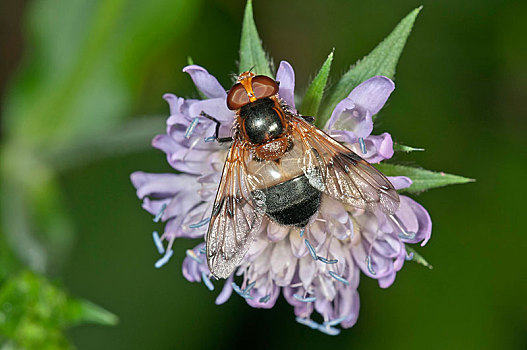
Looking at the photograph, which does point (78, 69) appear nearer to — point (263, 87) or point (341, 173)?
point (263, 87)

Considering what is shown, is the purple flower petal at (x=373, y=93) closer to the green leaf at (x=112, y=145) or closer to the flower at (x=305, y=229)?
the flower at (x=305, y=229)

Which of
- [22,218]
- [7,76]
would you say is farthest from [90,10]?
[22,218]

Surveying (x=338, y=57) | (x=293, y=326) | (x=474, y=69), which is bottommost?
(x=293, y=326)

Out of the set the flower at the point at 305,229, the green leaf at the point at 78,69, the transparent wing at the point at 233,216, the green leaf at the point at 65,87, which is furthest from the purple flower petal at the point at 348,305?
the green leaf at the point at 78,69

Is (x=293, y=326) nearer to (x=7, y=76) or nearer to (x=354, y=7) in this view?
(x=354, y=7)

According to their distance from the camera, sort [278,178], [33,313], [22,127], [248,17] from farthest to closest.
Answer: [22,127] → [33,313] → [248,17] → [278,178]
